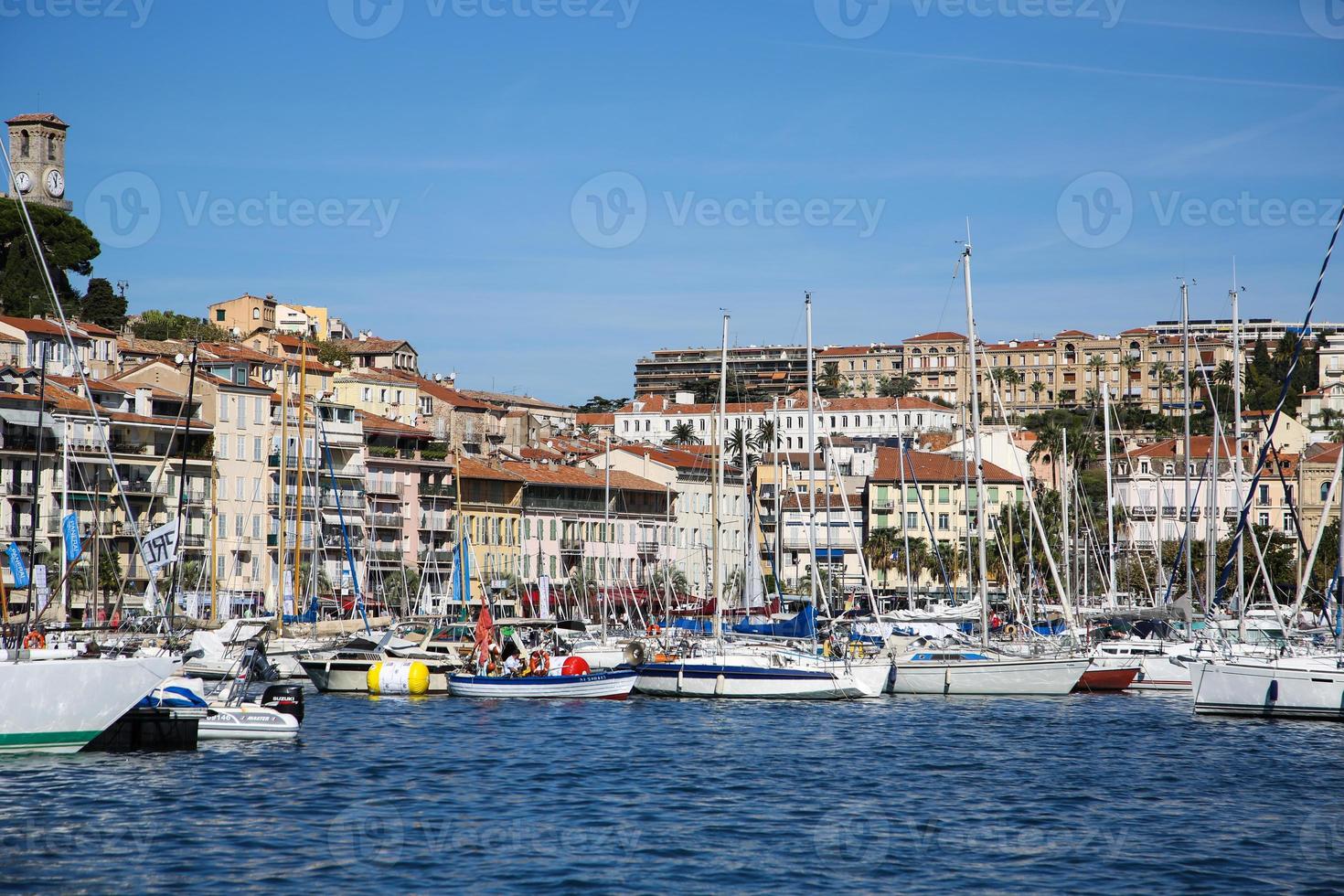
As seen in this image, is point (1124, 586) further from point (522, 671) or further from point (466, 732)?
point (466, 732)

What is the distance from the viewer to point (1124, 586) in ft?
320

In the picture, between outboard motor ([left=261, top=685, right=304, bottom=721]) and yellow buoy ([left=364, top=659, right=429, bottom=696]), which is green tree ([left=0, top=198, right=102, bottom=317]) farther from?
outboard motor ([left=261, top=685, right=304, bottom=721])

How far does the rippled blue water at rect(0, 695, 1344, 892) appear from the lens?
933 inches

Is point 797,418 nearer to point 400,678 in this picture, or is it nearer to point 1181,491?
point 1181,491

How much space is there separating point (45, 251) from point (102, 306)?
5.77m

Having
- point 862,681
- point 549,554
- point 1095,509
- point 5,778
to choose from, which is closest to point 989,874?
point 5,778

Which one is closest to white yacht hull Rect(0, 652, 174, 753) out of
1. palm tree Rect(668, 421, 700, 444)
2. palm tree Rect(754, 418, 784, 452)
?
palm tree Rect(754, 418, 784, 452)

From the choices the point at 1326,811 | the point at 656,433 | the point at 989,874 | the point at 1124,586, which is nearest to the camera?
the point at 989,874

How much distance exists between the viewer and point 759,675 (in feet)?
160

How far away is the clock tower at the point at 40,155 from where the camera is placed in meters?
159

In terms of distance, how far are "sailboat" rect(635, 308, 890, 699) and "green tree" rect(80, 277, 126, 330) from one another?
77350 millimetres

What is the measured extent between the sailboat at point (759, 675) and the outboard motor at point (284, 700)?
14087 millimetres

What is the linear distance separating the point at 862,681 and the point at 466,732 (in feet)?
42.3

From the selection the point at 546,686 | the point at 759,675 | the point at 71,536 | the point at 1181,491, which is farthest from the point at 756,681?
the point at 1181,491
